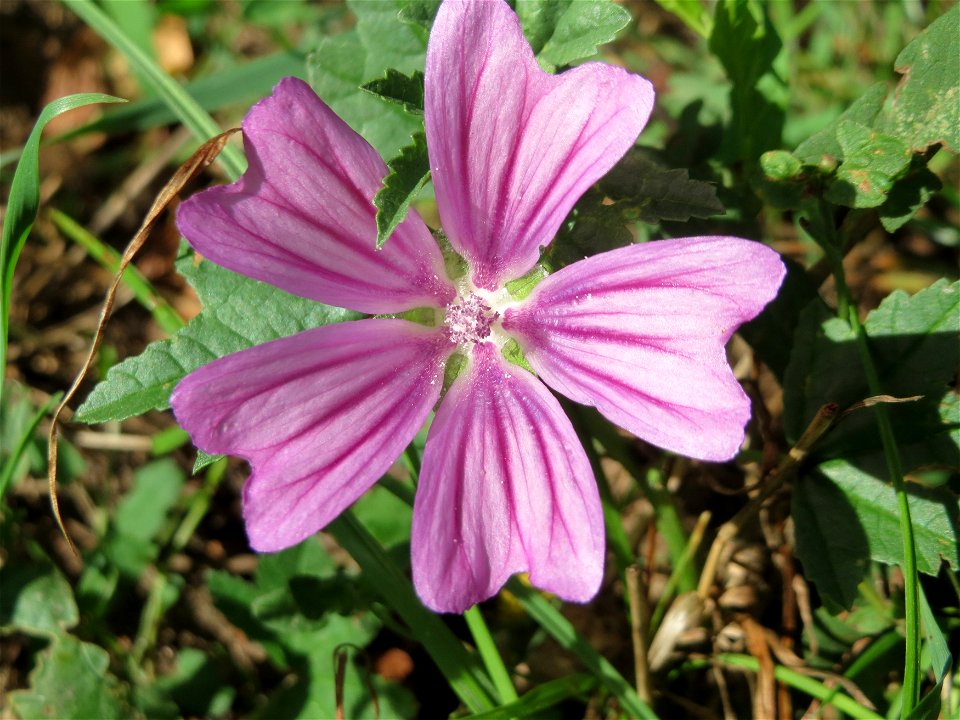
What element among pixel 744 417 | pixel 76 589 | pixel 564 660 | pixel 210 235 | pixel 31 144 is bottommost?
pixel 564 660

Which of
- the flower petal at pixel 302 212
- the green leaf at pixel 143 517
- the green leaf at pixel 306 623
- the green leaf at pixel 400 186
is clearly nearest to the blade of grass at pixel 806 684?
the green leaf at pixel 306 623

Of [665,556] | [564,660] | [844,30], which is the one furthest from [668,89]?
[564,660]

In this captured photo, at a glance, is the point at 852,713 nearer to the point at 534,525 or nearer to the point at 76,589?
the point at 534,525

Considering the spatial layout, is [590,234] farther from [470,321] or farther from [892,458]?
[892,458]

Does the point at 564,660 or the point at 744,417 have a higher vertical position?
the point at 744,417

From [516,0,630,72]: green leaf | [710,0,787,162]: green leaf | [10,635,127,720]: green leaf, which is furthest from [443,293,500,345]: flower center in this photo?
[10,635,127,720]: green leaf

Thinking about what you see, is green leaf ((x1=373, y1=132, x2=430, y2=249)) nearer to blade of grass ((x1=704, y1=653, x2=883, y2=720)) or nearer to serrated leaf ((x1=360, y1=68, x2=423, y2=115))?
Answer: serrated leaf ((x1=360, y1=68, x2=423, y2=115))

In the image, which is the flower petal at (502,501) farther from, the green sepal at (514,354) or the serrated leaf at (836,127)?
the serrated leaf at (836,127)
